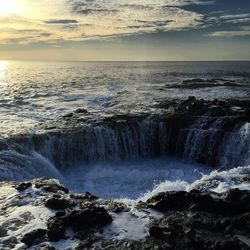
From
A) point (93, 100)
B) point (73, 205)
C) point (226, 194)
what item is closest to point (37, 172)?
point (73, 205)

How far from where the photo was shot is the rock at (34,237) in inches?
514

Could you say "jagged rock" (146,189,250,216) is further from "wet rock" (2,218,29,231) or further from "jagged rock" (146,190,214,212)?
"wet rock" (2,218,29,231)

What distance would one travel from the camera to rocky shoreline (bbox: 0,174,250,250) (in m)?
12.9

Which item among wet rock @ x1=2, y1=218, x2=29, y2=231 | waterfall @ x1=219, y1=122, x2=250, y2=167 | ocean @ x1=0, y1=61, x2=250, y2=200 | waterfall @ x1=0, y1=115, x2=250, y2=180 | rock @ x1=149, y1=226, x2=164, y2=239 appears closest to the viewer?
rock @ x1=149, y1=226, x2=164, y2=239

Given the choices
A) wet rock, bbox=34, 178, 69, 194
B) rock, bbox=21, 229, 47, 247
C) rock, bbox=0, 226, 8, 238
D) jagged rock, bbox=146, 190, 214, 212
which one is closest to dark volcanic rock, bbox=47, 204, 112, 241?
rock, bbox=21, 229, 47, 247

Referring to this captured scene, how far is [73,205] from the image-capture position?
1564cm

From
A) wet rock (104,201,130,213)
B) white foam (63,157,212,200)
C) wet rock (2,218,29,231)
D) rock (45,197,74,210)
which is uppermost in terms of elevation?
rock (45,197,74,210)

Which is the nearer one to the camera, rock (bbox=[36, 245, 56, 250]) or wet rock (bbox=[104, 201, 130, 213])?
rock (bbox=[36, 245, 56, 250])

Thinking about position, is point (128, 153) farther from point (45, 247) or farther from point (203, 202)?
point (45, 247)

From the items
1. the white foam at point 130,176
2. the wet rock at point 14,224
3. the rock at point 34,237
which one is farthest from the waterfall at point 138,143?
the rock at point 34,237

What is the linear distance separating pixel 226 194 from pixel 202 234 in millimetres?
3889

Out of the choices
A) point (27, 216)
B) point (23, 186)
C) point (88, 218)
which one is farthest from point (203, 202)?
point (23, 186)

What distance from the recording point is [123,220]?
47.6 ft

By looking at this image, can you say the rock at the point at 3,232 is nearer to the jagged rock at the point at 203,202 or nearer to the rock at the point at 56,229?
the rock at the point at 56,229
